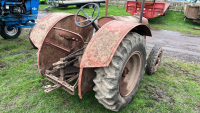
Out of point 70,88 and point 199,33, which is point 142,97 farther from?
point 199,33

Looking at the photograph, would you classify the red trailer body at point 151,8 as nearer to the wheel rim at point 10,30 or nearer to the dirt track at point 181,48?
the dirt track at point 181,48

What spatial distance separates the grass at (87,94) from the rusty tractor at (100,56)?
325 millimetres

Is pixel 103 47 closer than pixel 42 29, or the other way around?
pixel 103 47

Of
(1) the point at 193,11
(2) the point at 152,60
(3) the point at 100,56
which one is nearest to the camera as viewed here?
(3) the point at 100,56

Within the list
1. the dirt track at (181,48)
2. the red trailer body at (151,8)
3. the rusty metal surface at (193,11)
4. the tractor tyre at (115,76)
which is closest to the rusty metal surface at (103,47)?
the tractor tyre at (115,76)

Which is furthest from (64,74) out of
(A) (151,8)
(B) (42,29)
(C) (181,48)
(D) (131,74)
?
(A) (151,8)

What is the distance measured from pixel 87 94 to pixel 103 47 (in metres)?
1.33

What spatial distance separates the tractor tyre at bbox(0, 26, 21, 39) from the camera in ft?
19.9

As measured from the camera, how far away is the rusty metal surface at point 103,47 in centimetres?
191

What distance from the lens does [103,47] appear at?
198 centimetres

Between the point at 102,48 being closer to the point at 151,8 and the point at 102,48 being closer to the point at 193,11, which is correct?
the point at 151,8

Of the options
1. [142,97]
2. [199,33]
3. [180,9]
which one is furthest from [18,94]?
[180,9]

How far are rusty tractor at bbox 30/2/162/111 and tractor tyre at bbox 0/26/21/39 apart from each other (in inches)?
161

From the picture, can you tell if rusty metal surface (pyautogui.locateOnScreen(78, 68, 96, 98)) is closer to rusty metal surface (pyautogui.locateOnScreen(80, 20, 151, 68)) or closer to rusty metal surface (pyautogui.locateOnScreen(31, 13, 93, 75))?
rusty metal surface (pyautogui.locateOnScreen(80, 20, 151, 68))
